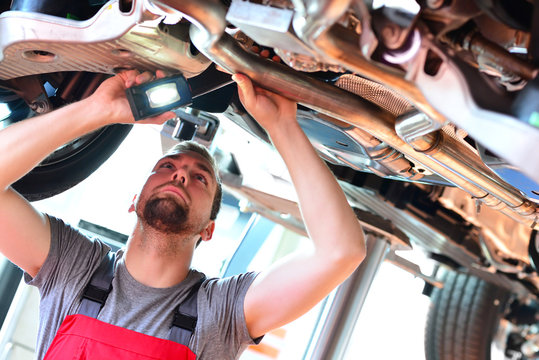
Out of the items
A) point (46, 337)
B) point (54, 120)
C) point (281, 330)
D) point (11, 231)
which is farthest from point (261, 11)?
point (281, 330)

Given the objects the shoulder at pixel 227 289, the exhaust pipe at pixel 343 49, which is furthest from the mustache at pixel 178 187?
the exhaust pipe at pixel 343 49

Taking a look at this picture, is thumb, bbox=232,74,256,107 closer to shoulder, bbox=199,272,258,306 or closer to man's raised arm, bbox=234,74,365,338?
man's raised arm, bbox=234,74,365,338

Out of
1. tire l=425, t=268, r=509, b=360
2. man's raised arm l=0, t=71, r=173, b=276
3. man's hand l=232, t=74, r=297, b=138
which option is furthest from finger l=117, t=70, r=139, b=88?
tire l=425, t=268, r=509, b=360

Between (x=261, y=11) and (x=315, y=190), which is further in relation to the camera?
(x=315, y=190)

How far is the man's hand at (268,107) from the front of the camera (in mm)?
1057

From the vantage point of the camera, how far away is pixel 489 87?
0.71 metres

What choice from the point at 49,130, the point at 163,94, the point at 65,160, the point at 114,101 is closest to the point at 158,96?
the point at 163,94

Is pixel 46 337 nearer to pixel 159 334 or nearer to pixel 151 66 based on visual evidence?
pixel 159 334

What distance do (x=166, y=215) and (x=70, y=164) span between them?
339mm

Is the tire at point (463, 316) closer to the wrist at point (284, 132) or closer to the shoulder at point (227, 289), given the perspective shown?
the shoulder at point (227, 289)

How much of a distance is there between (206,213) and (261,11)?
0.80 meters

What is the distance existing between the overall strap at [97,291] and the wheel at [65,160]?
273 mm

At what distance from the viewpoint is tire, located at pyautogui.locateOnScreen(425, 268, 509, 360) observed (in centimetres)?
266

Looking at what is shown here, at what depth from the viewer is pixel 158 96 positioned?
1.08 m
